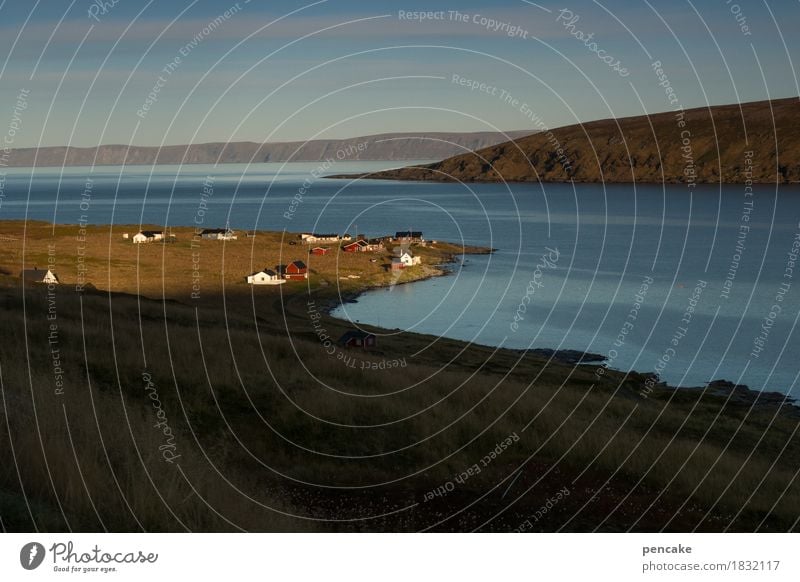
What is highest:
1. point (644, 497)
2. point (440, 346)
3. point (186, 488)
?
point (186, 488)

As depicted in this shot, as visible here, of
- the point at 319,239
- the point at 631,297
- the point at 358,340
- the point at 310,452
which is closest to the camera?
the point at 310,452

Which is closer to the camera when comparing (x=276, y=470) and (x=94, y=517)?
(x=94, y=517)

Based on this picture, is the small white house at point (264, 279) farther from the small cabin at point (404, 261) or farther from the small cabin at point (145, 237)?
the small cabin at point (145, 237)

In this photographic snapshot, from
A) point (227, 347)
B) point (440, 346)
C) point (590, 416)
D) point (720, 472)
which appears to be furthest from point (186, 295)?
point (720, 472)

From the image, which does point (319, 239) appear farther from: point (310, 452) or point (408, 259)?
point (310, 452)

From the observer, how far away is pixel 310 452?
15.4m

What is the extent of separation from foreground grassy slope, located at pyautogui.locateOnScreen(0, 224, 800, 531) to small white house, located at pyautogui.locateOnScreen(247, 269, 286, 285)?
56.7 m

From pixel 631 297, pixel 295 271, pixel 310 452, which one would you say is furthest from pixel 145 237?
pixel 310 452

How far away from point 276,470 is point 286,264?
264 feet

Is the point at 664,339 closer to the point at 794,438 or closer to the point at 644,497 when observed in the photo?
the point at 794,438

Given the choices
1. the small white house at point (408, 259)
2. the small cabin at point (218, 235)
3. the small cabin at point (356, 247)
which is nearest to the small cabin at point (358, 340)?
the small white house at point (408, 259)

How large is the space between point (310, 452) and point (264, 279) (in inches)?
2756

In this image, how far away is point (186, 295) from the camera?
72.6 metres

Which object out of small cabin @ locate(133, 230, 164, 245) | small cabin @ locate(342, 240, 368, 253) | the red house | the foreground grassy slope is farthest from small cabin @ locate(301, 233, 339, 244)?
the foreground grassy slope
